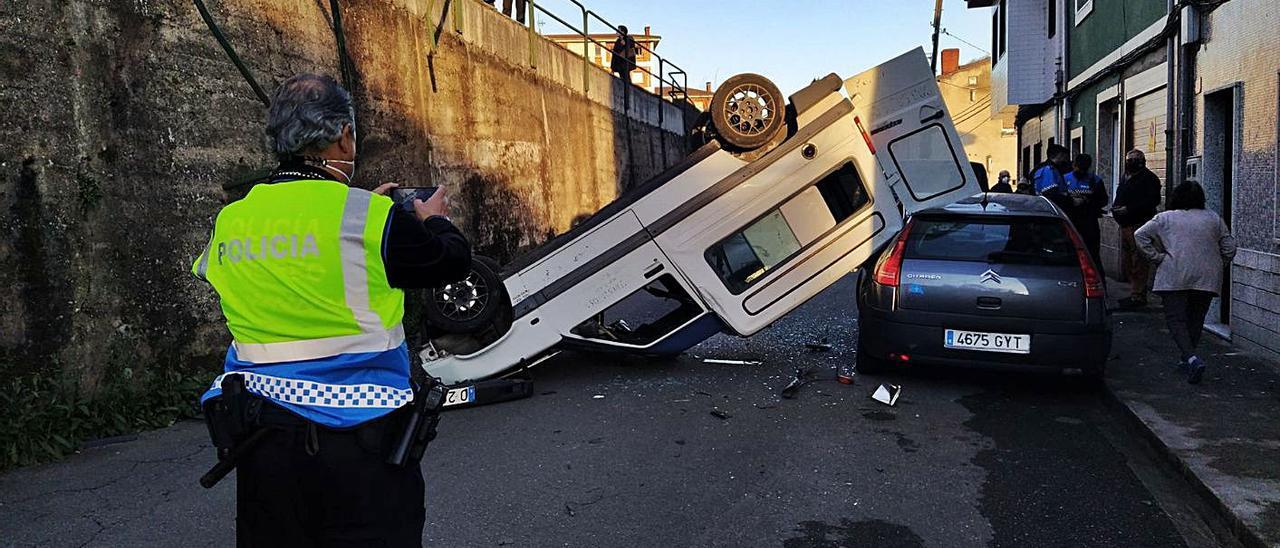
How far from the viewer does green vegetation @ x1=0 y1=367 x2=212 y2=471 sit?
5.64 metres

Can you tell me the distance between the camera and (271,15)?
7.76 m

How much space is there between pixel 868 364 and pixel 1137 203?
4813 mm

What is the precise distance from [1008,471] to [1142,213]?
6.58 metres

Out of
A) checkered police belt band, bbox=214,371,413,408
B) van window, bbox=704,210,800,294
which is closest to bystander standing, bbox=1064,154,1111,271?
van window, bbox=704,210,800,294

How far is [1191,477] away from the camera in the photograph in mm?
5023

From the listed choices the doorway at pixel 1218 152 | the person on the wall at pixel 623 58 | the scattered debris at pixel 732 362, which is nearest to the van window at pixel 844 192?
the scattered debris at pixel 732 362

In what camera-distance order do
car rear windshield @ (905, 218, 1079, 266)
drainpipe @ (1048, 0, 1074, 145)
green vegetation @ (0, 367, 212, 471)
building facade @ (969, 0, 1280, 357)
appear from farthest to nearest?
1. drainpipe @ (1048, 0, 1074, 145)
2. building facade @ (969, 0, 1280, 357)
3. car rear windshield @ (905, 218, 1079, 266)
4. green vegetation @ (0, 367, 212, 471)

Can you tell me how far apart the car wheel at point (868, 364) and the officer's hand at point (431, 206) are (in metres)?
5.57

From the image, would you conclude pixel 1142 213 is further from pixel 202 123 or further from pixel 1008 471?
pixel 202 123

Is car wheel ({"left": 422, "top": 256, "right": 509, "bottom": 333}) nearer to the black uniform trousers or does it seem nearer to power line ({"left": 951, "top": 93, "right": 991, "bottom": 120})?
the black uniform trousers

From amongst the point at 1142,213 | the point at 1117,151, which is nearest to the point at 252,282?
the point at 1142,213

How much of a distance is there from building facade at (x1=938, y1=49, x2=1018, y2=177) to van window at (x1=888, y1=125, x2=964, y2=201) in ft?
126

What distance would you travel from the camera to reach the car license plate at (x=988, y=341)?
22.5ft

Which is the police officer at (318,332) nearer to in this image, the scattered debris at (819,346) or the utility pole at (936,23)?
the scattered debris at (819,346)
